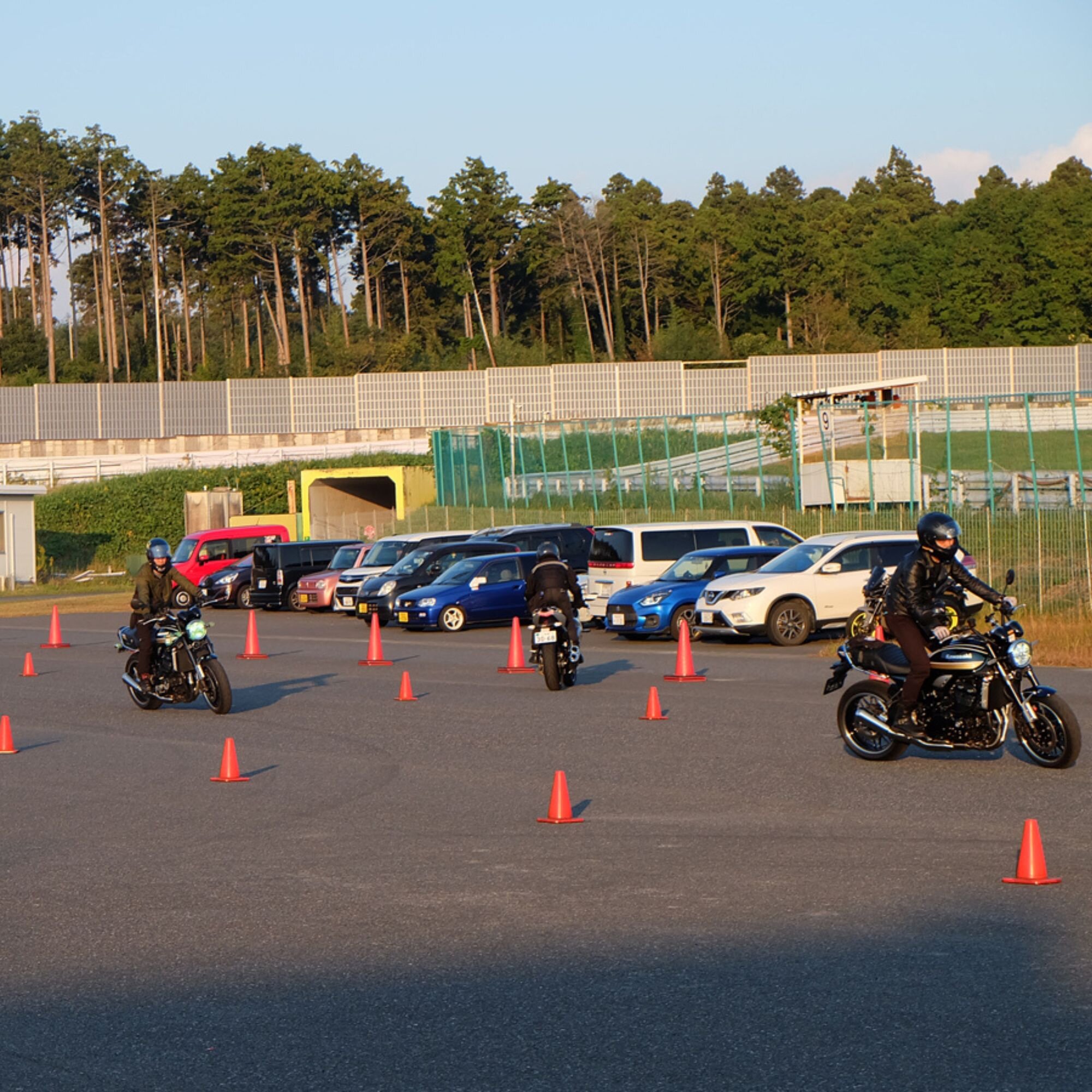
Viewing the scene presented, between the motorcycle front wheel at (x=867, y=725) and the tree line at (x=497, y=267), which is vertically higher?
the tree line at (x=497, y=267)

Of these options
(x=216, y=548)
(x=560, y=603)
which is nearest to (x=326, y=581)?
(x=216, y=548)

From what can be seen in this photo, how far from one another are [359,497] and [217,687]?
4245 centimetres

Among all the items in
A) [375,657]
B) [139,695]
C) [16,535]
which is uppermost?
[16,535]

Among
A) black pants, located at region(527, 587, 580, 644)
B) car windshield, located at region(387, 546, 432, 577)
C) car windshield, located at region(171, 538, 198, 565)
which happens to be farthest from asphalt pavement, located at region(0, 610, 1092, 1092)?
car windshield, located at region(171, 538, 198, 565)

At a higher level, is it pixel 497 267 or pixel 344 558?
pixel 497 267

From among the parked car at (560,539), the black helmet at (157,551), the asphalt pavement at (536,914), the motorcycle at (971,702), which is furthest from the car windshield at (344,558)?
the motorcycle at (971,702)

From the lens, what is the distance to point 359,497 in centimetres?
5903

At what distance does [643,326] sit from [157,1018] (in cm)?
9679

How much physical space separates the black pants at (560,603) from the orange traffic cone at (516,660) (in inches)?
87.9

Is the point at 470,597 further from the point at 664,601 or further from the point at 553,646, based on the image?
the point at 553,646

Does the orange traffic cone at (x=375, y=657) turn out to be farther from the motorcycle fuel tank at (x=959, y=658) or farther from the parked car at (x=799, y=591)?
the motorcycle fuel tank at (x=959, y=658)

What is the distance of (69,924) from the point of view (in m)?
7.79

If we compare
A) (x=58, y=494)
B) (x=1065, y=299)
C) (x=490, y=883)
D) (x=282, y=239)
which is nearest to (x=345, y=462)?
(x=58, y=494)

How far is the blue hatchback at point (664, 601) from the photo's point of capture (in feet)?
85.6
